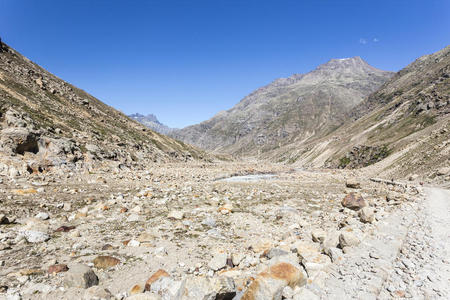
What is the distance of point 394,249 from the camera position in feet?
29.8

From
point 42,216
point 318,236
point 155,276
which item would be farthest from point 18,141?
point 318,236

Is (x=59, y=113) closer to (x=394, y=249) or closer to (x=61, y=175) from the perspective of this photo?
(x=61, y=175)

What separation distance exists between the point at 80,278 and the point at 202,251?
15.6 ft

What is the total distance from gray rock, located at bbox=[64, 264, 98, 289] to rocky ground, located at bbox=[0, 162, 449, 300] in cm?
3

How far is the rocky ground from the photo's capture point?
21.8 feet

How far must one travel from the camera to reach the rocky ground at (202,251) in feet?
21.8

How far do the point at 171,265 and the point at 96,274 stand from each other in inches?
100

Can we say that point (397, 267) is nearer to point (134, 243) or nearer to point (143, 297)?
point (143, 297)

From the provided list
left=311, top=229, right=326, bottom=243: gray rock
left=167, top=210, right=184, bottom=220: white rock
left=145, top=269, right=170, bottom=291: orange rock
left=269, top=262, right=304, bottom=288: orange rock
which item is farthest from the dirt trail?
left=167, top=210, right=184, bottom=220: white rock

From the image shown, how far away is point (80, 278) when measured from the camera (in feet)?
22.6

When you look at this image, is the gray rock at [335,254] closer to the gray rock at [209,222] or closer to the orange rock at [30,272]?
the gray rock at [209,222]

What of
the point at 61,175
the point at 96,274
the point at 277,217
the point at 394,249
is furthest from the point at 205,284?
the point at 61,175

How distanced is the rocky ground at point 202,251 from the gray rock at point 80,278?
3 cm

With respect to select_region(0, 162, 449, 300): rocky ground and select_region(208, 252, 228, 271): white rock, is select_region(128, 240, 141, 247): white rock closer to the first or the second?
select_region(0, 162, 449, 300): rocky ground
